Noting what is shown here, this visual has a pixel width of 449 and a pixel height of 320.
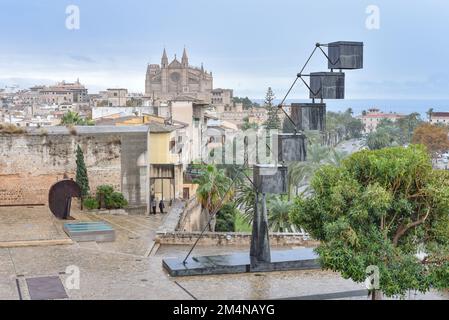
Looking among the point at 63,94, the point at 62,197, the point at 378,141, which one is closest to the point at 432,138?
the point at 378,141

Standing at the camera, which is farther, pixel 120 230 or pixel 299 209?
pixel 120 230

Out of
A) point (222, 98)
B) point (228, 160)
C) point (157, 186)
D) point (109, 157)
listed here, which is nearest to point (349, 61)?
point (109, 157)

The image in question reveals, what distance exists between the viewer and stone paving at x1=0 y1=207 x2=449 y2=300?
14156 millimetres

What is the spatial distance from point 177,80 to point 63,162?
132 metres

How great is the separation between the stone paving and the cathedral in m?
134

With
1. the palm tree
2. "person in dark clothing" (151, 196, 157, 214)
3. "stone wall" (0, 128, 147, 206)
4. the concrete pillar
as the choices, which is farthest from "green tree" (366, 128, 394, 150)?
the concrete pillar

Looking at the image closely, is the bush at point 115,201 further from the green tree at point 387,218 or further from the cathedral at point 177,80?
the cathedral at point 177,80

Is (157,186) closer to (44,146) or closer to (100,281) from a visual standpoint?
(44,146)

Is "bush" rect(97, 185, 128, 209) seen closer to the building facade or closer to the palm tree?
the palm tree

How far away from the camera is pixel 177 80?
511 ft

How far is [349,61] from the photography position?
15.4m

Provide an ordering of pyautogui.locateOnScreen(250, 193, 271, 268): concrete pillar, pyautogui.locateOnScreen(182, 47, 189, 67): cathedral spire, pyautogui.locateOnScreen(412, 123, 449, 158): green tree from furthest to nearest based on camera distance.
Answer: pyautogui.locateOnScreen(182, 47, 189, 67): cathedral spire, pyautogui.locateOnScreen(412, 123, 449, 158): green tree, pyautogui.locateOnScreen(250, 193, 271, 268): concrete pillar

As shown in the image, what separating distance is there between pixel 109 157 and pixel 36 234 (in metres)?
6.68

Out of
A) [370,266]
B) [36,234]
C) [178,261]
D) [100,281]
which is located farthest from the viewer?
[36,234]
